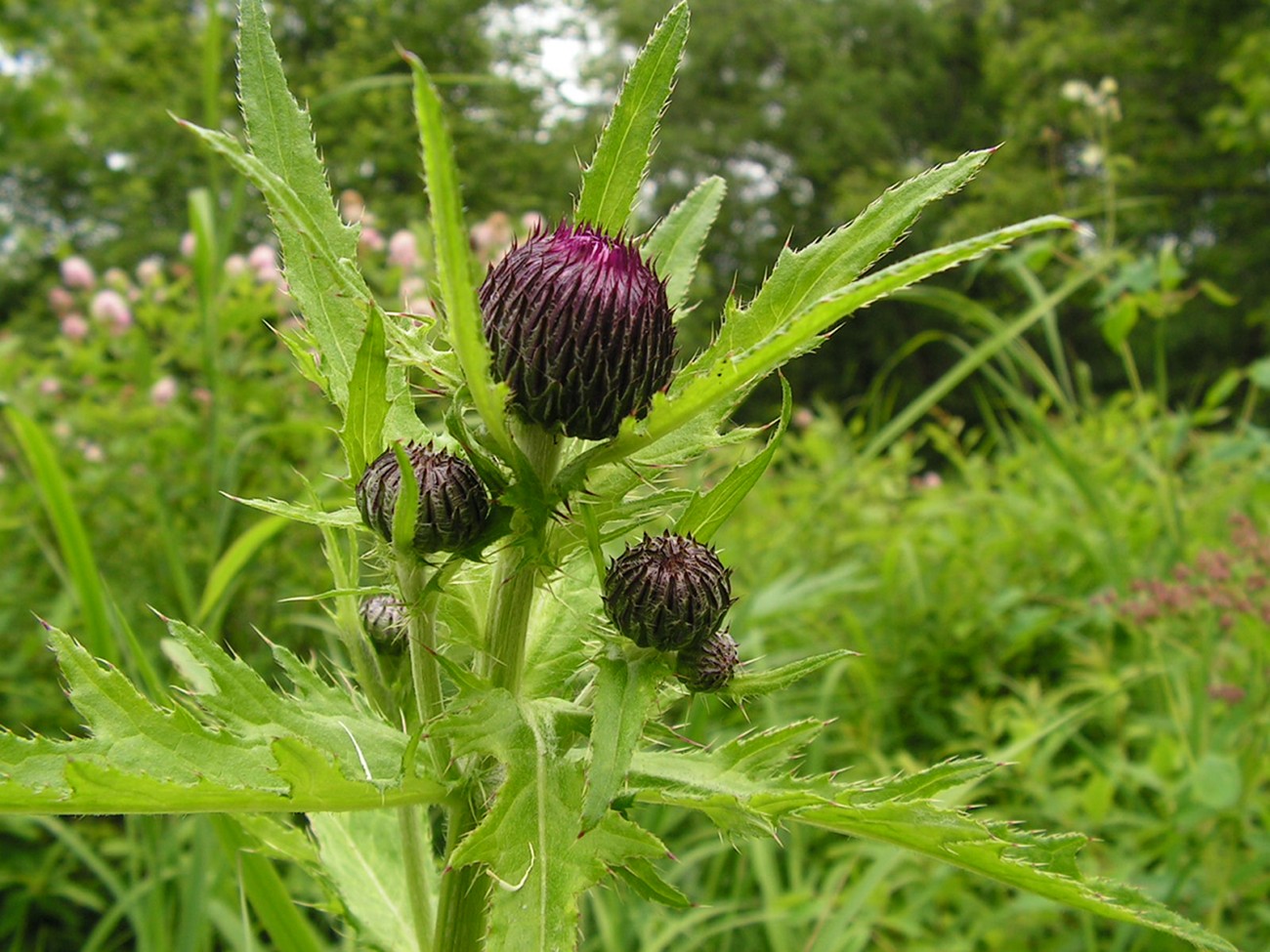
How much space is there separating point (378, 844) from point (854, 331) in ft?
101

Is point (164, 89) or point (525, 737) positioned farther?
point (164, 89)

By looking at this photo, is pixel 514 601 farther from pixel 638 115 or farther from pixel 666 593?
pixel 638 115

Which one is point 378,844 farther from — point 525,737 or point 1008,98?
point 1008,98

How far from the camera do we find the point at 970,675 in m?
3.96

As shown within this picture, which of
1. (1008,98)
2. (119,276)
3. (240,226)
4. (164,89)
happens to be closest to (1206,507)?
(119,276)

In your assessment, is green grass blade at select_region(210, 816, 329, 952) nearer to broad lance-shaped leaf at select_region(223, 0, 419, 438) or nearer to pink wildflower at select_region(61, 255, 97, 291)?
broad lance-shaped leaf at select_region(223, 0, 419, 438)

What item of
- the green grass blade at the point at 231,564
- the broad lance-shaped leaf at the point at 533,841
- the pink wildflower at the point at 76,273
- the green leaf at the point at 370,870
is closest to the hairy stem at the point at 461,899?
the broad lance-shaped leaf at the point at 533,841

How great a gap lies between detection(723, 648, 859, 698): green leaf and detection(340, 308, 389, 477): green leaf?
46cm

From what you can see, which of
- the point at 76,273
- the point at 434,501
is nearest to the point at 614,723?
the point at 434,501

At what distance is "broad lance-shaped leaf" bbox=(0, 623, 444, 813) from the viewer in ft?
2.63

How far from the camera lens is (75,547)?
1730 mm

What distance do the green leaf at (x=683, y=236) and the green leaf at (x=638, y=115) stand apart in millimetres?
142

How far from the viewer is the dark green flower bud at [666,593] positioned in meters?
1.04

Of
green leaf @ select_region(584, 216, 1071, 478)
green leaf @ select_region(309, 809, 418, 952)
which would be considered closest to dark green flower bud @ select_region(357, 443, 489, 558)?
green leaf @ select_region(584, 216, 1071, 478)
